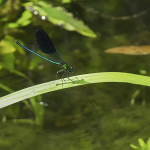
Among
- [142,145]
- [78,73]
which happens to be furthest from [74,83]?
[142,145]

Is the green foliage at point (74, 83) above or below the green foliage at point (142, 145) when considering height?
above

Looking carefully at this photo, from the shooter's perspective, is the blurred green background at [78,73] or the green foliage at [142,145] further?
the blurred green background at [78,73]

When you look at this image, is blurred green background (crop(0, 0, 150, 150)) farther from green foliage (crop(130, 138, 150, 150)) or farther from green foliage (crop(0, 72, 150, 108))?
green foliage (crop(0, 72, 150, 108))

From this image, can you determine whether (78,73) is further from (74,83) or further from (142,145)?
(142,145)

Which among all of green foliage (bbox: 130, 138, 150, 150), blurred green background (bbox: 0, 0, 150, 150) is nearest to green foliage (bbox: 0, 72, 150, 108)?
blurred green background (bbox: 0, 0, 150, 150)

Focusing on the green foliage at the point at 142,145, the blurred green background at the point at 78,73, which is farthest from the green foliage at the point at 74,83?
the green foliage at the point at 142,145

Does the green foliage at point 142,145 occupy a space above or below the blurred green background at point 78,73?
below

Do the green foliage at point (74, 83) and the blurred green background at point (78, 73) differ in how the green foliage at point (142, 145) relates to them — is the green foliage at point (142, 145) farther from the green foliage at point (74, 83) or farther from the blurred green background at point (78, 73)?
the green foliage at point (74, 83)

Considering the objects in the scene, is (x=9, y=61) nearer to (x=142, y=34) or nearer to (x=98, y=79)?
(x=98, y=79)
